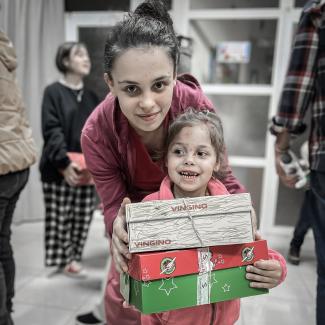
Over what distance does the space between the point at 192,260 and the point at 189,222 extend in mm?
92

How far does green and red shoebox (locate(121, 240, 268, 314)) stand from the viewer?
723 mm

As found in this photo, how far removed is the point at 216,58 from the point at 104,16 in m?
1.13

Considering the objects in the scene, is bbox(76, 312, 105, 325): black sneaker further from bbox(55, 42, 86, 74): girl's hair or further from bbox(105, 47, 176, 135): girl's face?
bbox(55, 42, 86, 74): girl's hair

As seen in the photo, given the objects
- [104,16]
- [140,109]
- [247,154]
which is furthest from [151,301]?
[104,16]

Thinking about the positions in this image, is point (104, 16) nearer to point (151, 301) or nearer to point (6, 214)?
point (6, 214)

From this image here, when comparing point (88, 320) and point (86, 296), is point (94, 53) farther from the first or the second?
point (88, 320)

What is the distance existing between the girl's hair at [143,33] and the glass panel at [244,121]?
2312mm

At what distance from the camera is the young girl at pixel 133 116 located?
2.61 feet

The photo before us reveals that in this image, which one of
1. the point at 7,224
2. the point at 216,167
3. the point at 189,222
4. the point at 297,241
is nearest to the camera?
the point at 189,222

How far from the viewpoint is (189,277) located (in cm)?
76

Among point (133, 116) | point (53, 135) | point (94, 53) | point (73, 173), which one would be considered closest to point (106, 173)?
point (133, 116)

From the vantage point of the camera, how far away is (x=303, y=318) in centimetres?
181

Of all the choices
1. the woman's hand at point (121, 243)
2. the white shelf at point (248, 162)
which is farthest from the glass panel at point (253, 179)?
the woman's hand at point (121, 243)

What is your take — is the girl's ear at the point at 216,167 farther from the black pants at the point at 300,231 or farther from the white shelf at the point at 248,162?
the white shelf at the point at 248,162
